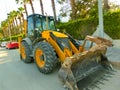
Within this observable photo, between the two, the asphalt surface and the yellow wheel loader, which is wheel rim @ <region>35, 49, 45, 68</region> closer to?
the yellow wheel loader

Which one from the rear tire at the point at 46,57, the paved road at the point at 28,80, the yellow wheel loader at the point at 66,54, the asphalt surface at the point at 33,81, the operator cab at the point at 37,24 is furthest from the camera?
the operator cab at the point at 37,24

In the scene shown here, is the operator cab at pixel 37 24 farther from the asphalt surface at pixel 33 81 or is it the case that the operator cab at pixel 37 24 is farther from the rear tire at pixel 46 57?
the rear tire at pixel 46 57

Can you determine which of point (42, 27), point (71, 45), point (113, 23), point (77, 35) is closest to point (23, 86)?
point (71, 45)

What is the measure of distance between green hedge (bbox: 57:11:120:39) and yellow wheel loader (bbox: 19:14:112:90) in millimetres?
2730

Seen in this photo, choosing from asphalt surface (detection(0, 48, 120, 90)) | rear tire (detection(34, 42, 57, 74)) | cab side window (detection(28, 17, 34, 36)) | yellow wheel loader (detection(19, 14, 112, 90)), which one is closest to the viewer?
yellow wheel loader (detection(19, 14, 112, 90))

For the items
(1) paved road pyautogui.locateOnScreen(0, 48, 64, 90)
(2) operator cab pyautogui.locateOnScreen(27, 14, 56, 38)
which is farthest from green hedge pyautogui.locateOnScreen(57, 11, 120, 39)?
(1) paved road pyautogui.locateOnScreen(0, 48, 64, 90)

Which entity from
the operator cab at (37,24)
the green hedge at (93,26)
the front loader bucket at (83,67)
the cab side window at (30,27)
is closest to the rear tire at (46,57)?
the front loader bucket at (83,67)

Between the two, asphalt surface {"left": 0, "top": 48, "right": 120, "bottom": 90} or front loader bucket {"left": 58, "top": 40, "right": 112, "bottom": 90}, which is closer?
front loader bucket {"left": 58, "top": 40, "right": 112, "bottom": 90}

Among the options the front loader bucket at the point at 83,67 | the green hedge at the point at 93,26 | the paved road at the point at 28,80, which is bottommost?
the paved road at the point at 28,80

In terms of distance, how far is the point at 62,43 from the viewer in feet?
26.6

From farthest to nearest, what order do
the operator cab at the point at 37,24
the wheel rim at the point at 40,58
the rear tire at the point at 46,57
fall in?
the operator cab at the point at 37,24, the wheel rim at the point at 40,58, the rear tire at the point at 46,57

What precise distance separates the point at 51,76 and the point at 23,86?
1.20 m

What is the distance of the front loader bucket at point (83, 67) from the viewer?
5.55 meters

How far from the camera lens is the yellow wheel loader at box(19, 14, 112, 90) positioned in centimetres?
567
